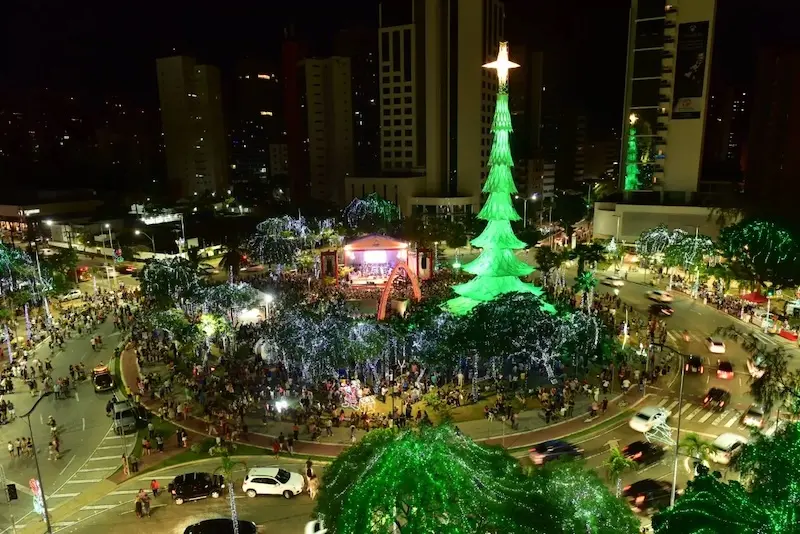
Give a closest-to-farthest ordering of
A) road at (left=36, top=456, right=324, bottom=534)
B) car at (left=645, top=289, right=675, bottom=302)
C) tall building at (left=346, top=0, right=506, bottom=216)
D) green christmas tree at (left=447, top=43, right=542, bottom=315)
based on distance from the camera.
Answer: road at (left=36, top=456, right=324, bottom=534), green christmas tree at (left=447, top=43, right=542, bottom=315), car at (left=645, top=289, right=675, bottom=302), tall building at (left=346, top=0, right=506, bottom=216)

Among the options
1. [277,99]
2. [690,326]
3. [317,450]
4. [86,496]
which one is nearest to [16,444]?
[86,496]

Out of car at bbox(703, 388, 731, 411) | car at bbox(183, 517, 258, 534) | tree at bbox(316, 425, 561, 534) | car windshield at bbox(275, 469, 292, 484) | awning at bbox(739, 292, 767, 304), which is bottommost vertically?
awning at bbox(739, 292, 767, 304)

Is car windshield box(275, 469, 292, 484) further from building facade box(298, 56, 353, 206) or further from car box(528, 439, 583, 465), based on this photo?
building facade box(298, 56, 353, 206)

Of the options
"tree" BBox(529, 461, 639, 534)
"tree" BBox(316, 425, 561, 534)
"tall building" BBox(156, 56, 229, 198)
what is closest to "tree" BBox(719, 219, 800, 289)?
"tree" BBox(529, 461, 639, 534)

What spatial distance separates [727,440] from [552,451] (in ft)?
23.4

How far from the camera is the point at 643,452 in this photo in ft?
76.0

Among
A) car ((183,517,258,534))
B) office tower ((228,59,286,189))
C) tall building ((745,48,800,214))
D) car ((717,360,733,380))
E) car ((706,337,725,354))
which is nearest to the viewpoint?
car ((183,517,258,534))

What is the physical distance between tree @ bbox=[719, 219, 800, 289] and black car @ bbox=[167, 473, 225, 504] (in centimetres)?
4404

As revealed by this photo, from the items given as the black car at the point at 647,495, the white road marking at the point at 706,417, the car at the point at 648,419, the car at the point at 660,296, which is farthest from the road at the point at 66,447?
the car at the point at 660,296

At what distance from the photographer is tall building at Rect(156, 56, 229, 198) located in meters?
123

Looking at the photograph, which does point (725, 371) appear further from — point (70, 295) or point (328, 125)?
point (328, 125)

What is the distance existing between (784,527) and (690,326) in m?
34.0

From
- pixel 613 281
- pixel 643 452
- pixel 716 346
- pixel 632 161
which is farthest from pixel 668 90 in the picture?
pixel 643 452

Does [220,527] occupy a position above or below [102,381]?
above
